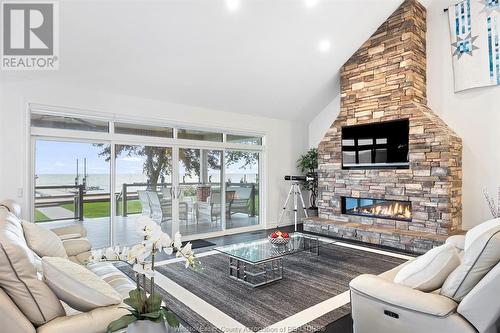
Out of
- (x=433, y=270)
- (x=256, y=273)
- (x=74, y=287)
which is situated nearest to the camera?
(x=74, y=287)

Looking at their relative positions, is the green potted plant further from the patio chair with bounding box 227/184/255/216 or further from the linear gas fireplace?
the patio chair with bounding box 227/184/255/216

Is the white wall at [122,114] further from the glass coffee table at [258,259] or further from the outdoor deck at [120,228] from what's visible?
the glass coffee table at [258,259]

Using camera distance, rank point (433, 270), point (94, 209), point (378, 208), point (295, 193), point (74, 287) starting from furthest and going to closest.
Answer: point (295, 193), point (378, 208), point (94, 209), point (433, 270), point (74, 287)

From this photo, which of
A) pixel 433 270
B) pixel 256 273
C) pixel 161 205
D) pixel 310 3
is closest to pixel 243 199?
pixel 161 205

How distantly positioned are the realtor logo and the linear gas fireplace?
5375 millimetres

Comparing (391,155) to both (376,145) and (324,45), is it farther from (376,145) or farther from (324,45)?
(324,45)

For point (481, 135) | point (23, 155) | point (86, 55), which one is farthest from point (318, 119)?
point (23, 155)

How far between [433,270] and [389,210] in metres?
3.87

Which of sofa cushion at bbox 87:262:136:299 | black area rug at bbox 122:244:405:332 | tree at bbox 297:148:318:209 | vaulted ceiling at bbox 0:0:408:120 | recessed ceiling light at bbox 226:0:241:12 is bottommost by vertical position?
black area rug at bbox 122:244:405:332

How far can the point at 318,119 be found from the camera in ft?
23.9

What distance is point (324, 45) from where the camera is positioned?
5.19m

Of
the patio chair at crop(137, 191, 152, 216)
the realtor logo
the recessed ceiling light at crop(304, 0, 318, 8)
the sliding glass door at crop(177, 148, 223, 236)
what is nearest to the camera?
the realtor logo

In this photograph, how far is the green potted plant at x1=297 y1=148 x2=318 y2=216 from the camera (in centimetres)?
696

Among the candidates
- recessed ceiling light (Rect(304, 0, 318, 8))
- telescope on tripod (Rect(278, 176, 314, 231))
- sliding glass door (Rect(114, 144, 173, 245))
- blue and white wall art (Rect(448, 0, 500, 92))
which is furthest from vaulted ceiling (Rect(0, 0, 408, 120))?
telescope on tripod (Rect(278, 176, 314, 231))
